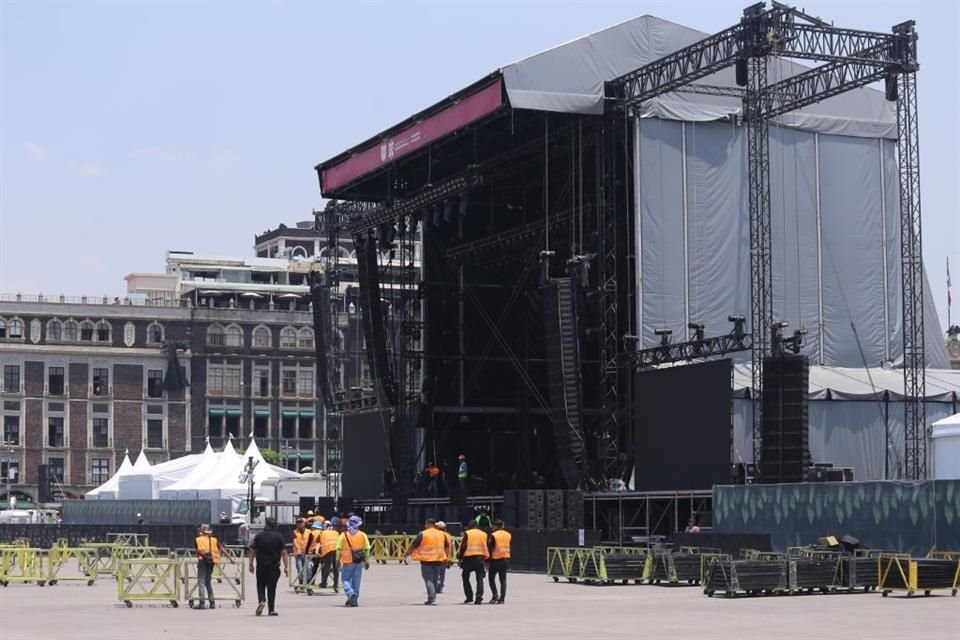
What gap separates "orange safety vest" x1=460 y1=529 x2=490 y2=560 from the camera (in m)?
30.1

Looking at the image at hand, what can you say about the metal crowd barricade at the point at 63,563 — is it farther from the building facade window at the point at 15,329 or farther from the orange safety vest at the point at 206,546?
the building facade window at the point at 15,329

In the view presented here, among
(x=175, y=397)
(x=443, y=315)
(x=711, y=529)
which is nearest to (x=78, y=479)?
(x=175, y=397)

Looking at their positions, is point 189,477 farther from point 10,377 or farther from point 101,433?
point 101,433

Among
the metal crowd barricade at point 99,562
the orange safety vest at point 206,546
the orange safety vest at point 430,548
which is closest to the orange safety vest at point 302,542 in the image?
the metal crowd barricade at point 99,562

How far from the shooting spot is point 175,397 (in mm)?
129625

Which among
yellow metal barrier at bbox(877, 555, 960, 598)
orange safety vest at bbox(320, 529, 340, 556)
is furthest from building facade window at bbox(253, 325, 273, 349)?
yellow metal barrier at bbox(877, 555, 960, 598)

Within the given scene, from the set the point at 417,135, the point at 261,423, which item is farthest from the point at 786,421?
the point at 261,423

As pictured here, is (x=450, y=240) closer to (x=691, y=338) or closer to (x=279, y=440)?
(x=691, y=338)

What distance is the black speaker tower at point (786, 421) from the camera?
45031 mm

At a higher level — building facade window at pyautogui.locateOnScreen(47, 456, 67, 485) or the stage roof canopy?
the stage roof canopy

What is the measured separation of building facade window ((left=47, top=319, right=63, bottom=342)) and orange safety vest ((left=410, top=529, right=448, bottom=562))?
331 ft

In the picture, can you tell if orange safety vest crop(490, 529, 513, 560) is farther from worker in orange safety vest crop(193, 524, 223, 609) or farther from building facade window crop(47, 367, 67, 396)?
building facade window crop(47, 367, 67, 396)

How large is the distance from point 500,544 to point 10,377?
331 ft

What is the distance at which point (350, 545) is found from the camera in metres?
29.2
